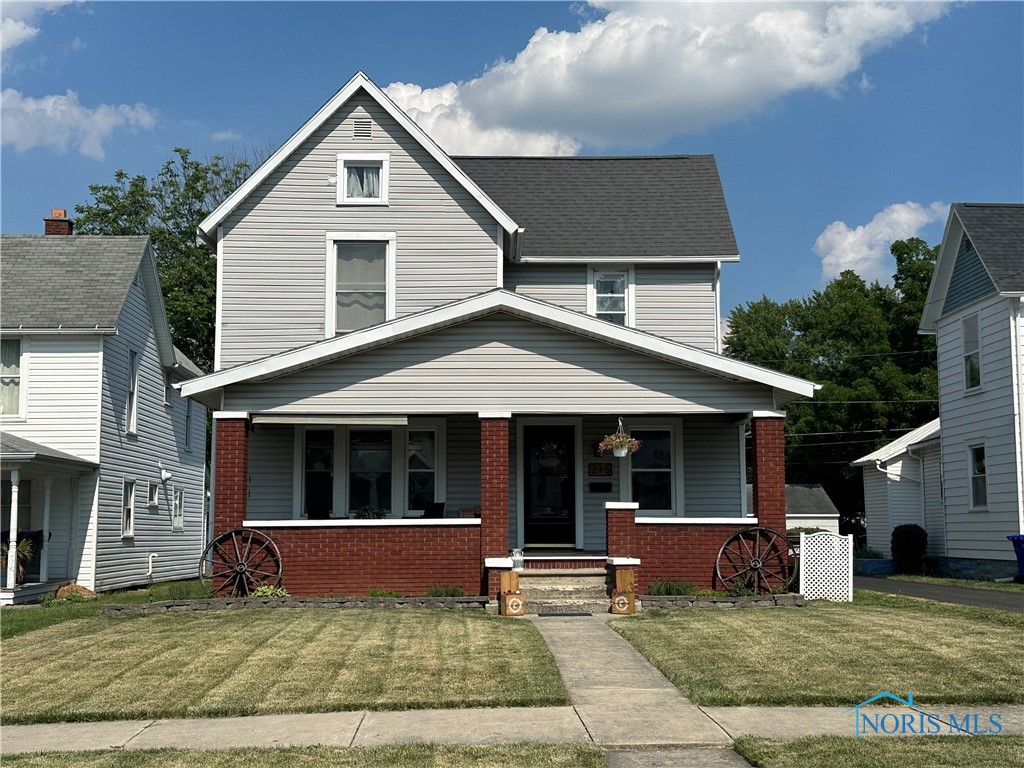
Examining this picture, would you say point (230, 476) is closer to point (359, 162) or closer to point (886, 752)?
point (359, 162)

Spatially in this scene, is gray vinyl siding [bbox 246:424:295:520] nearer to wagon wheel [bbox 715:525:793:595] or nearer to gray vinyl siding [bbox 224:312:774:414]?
gray vinyl siding [bbox 224:312:774:414]

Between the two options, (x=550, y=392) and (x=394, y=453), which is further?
(x=394, y=453)

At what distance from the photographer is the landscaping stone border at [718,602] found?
1533 cm

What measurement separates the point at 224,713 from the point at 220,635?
11.9 ft

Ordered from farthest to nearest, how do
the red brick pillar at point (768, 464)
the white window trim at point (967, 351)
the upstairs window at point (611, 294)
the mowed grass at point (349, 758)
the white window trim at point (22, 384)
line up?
the white window trim at point (967, 351) → the white window trim at point (22, 384) → the upstairs window at point (611, 294) → the red brick pillar at point (768, 464) → the mowed grass at point (349, 758)

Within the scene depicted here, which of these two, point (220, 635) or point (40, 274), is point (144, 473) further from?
point (220, 635)

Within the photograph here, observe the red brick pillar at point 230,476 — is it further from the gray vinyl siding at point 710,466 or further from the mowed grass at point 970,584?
the mowed grass at point 970,584

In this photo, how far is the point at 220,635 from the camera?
496 inches

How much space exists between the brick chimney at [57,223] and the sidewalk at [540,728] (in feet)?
70.9

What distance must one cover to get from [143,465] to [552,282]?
1236 cm

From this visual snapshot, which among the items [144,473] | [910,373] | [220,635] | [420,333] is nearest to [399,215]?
[420,333]

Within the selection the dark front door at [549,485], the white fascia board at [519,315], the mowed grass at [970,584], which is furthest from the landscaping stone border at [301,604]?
the mowed grass at [970,584]

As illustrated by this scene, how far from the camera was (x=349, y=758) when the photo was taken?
762 cm

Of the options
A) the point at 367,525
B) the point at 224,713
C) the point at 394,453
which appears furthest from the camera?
the point at 394,453
